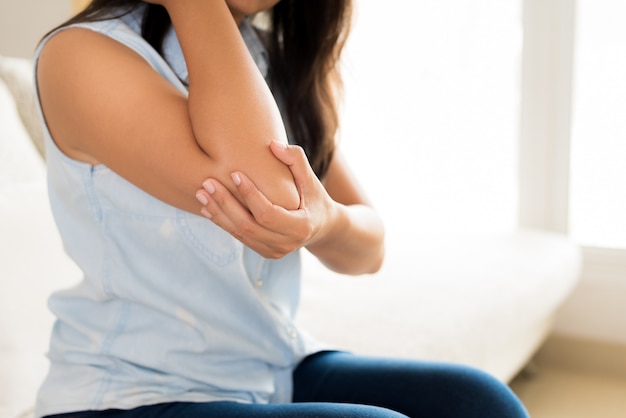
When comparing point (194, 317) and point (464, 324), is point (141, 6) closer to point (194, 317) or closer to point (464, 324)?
point (194, 317)

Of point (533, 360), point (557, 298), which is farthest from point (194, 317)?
point (533, 360)

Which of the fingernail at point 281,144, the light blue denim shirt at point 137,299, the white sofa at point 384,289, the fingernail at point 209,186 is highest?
the fingernail at point 281,144

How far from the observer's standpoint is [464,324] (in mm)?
1489

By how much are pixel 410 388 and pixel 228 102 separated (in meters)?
0.44

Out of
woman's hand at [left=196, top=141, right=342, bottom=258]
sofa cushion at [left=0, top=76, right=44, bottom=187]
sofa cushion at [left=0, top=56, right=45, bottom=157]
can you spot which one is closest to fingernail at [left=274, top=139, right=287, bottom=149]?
woman's hand at [left=196, top=141, right=342, bottom=258]

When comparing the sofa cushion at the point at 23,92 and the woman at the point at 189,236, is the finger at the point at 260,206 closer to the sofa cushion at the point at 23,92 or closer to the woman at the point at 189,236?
the woman at the point at 189,236

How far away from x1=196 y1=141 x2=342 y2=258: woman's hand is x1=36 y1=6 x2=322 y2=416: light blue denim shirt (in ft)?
0.52

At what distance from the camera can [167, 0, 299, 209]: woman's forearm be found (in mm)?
724

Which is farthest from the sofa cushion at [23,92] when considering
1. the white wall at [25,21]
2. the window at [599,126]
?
the window at [599,126]

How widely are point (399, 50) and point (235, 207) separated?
6.94 feet

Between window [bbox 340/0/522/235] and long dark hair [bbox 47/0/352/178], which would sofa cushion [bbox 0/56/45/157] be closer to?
long dark hair [bbox 47/0/352/178]

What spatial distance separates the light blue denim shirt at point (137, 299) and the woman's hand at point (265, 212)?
16cm

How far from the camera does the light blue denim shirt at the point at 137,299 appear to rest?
84 cm

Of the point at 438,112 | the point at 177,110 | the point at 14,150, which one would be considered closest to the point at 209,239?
the point at 177,110
